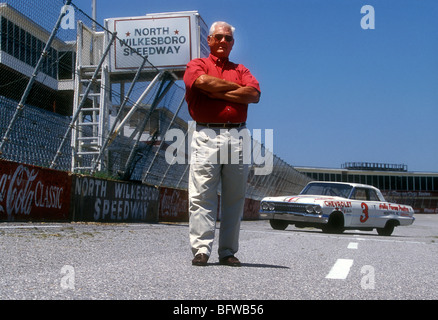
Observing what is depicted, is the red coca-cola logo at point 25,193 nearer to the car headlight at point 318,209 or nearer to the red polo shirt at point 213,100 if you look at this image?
the red polo shirt at point 213,100

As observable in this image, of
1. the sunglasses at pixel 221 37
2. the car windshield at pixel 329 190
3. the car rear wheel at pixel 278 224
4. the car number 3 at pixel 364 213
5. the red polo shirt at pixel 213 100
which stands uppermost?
the sunglasses at pixel 221 37

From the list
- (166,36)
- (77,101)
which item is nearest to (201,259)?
(77,101)

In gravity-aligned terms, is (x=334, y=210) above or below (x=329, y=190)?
below

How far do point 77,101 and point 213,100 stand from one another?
6721 mm

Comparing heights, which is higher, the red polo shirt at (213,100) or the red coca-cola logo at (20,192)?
the red polo shirt at (213,100)

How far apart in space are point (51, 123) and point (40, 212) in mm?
1497

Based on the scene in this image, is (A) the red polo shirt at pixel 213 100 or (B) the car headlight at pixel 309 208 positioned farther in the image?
(B) the car headlight at pixel 309 208

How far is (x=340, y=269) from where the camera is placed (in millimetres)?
5098

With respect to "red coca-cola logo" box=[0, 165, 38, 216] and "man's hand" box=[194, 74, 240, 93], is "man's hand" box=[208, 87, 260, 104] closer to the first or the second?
"man's hand" box=[194, 74, 240, 93]

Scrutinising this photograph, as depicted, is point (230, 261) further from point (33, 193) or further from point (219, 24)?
point (33, 193)

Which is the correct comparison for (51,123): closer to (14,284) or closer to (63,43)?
(63,43)

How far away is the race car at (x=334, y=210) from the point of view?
1369 centimetres

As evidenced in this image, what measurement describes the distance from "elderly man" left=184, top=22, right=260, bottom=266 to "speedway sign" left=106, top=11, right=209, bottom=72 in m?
13.8

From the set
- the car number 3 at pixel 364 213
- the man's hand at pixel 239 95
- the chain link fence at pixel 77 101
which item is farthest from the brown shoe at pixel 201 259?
the car number 3 at pixel 364 213
